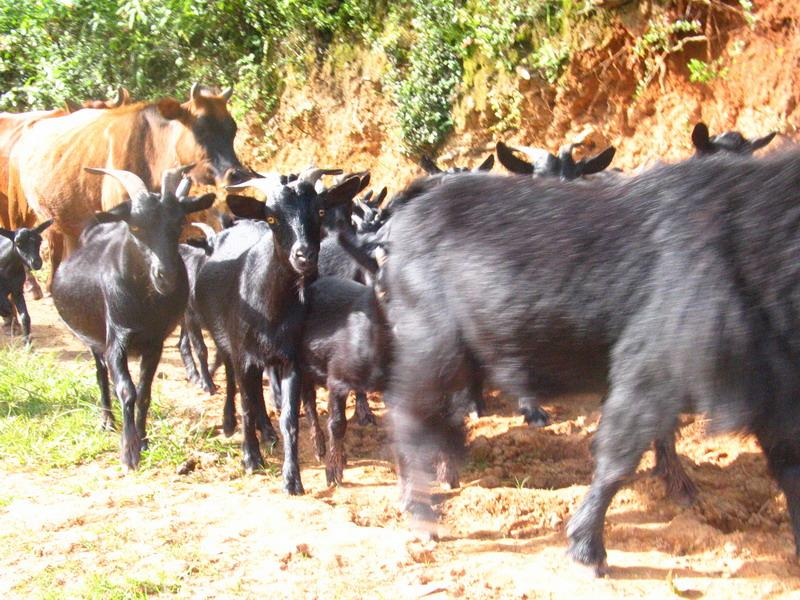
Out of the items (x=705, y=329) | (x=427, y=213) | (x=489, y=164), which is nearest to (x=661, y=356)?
(x=705, y=329)

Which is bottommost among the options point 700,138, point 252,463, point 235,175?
point 252,463

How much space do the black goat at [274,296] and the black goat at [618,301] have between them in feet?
4.74

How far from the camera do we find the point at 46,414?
277 inches

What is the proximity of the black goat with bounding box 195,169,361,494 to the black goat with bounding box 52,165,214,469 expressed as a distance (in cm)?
45

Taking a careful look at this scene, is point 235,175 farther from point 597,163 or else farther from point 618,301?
point 618,301

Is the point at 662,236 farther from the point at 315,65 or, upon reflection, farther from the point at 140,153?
the point at 315,65

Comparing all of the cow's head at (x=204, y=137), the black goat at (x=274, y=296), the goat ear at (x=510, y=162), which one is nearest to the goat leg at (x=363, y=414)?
the black goat at (x=274, y=296)

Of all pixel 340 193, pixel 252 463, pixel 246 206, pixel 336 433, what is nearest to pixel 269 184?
pixel 246 206

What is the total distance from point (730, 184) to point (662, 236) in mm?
387

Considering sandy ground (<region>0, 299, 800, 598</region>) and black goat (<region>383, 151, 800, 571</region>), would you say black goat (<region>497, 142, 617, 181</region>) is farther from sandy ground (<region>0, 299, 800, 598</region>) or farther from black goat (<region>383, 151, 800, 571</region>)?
black goat (<region>383, 151, 800, 571</region>)

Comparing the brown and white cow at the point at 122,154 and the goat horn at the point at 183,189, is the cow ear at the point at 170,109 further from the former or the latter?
the goat horn at the point at 183,189

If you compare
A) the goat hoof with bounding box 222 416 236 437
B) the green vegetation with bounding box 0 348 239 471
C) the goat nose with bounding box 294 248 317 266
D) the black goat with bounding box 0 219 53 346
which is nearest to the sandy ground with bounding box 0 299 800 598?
the green vegetation with bounding box 0 348 239 471

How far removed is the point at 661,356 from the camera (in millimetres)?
3654

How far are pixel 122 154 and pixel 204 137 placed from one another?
0.91 m
